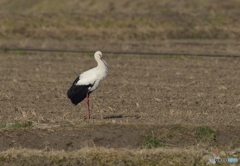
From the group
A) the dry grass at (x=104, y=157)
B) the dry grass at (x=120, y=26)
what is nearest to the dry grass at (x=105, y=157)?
the dry grass at (x=104, y=157)

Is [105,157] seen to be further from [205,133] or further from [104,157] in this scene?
[205,133]

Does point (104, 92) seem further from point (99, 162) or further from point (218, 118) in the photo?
point (99, 162)

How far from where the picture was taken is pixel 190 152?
37.8 ft

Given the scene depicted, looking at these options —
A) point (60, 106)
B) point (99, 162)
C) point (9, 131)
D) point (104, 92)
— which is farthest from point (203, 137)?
point (104, 92)

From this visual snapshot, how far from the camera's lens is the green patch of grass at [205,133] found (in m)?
12.9

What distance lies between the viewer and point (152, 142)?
1267cm

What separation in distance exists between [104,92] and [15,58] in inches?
498

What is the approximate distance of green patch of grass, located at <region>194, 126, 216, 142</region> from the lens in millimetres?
12883

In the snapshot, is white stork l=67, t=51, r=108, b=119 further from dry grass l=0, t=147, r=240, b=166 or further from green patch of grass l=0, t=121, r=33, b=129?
dry grass l=0, t=147, r=240, b=166

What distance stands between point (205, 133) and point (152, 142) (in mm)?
943

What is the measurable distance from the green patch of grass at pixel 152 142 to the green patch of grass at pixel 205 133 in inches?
26.6

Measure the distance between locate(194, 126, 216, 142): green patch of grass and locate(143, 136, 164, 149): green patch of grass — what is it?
676 millimetres

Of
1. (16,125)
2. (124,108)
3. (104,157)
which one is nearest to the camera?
(104,157)

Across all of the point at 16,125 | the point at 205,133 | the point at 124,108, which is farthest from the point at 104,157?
the point at 124,108
